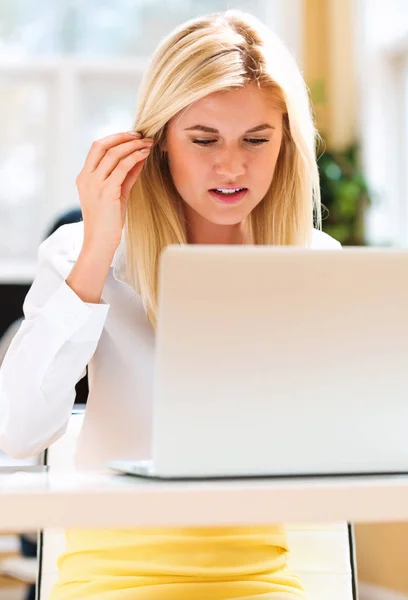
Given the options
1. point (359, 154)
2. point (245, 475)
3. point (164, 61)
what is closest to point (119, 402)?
point (164, 61)

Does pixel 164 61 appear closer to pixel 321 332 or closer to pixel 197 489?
pixel 321 332

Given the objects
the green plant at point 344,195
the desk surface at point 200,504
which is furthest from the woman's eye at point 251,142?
the green plant at point 344,195

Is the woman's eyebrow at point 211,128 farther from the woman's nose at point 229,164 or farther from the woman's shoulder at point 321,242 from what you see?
the woman's shoulder at point 321,242

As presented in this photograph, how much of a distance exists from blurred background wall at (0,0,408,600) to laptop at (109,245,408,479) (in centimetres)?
382

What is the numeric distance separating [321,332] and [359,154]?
407 centimetres

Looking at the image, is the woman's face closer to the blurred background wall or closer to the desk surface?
the desk surface

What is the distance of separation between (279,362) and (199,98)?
0.73 m

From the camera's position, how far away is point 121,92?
199 inches

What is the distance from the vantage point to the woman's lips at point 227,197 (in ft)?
4.98

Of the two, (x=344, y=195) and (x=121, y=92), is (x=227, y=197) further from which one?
(x=121, y=92)


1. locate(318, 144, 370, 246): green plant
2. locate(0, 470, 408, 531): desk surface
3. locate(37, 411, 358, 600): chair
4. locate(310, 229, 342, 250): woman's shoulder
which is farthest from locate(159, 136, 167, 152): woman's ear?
locate(318, 144, 370, 246): green plant

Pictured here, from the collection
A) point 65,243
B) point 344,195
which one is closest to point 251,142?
point 65,243

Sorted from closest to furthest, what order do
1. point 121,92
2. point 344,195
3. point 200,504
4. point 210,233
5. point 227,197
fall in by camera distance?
point 200,504, point 227,197, point 210,233, point 344,195, point 121,92

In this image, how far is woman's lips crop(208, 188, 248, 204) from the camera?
152cm
